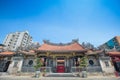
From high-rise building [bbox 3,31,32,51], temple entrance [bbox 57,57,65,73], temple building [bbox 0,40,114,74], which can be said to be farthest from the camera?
high-rise building [bbox 3,31,32,51]

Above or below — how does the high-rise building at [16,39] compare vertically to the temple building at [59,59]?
above

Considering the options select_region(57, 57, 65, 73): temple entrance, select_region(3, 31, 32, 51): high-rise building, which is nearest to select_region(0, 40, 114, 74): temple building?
select_region(57, 57, 65, 73): temple entrance

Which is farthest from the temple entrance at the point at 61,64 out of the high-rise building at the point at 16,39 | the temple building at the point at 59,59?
→ the high-rise building at the point at 16,39

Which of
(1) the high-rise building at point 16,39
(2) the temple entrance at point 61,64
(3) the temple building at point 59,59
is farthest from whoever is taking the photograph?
(1) the high-rise building at point 16,39

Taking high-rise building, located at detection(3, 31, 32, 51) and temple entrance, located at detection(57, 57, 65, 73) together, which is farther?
high-rise building, located at detection(3, 31, 32, 51)

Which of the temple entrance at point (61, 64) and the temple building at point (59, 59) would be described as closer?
the temple building at point (59, 59)

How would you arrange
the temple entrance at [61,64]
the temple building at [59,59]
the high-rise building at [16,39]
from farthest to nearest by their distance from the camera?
the high-rise building at [16,39]
the temple entrance at [61,64]
the temple building at [59,59]

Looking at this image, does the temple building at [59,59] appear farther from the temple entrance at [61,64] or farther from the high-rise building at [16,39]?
the high-rise building at [16,39]

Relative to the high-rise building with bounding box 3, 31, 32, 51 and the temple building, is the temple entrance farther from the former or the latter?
the high-rise building with bounding box 3, 31, 32, 51

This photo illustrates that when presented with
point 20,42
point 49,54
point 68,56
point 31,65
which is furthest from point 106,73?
point 20,42

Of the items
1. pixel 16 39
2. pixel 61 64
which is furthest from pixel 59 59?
pixel 16 39

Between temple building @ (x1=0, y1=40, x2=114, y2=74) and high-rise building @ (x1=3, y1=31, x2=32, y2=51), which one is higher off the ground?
high-rise building @ (x1=3, y1=31, x2=32, y2=51)

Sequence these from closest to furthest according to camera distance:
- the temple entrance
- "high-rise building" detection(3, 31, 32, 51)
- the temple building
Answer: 1. the temple building
2. the temple entrance
3. "high-rise building" detection(3, 31, 32, 51)

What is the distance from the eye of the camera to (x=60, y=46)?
2003 centimetres
